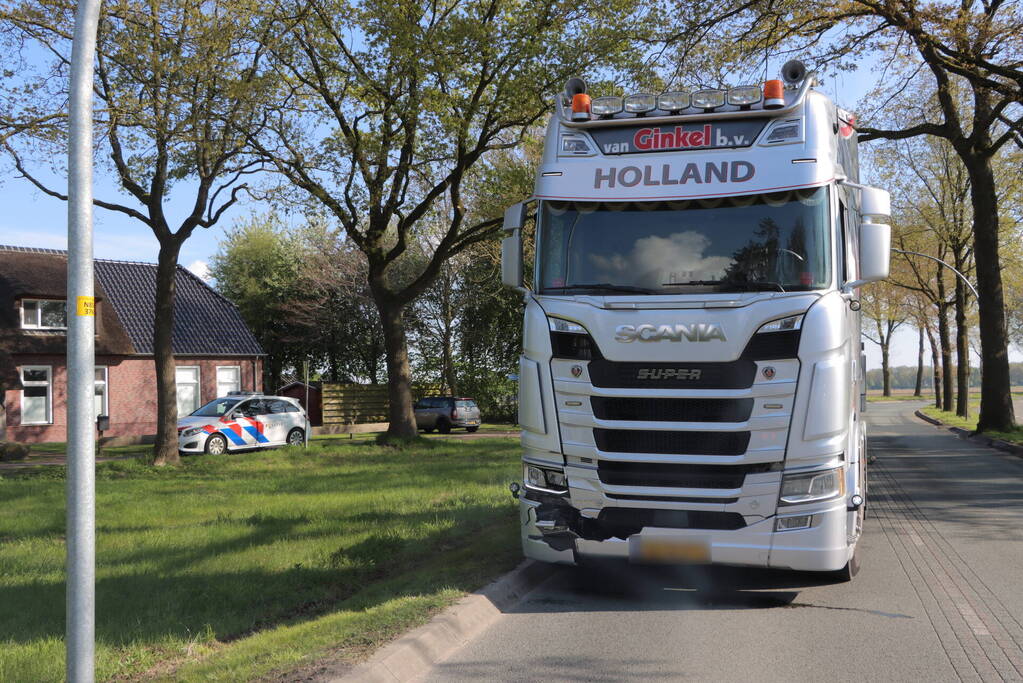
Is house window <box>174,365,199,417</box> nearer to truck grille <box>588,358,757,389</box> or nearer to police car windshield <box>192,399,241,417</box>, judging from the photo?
police car windshield <box>192,399,241,417</box>

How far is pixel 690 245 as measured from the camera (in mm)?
6867

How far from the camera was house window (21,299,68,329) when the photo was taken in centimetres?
3177

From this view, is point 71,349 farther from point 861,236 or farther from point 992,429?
point 992,429

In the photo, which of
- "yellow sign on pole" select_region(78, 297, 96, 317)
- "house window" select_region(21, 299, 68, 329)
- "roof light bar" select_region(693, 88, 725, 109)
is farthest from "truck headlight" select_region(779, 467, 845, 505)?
"house window" select_region(21, 299, 68, 329)

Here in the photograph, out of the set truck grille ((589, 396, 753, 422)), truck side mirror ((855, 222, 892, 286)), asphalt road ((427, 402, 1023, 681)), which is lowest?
asphalt road ((427, 402, 1023, 681))

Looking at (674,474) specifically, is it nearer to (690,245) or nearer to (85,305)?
(690,245)

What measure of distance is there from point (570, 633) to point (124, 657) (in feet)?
9.39

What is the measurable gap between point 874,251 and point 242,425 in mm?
19985

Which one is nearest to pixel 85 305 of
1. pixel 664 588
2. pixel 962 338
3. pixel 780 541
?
pixel 780 541

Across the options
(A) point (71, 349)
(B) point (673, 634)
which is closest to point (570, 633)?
(B) point (673, 634)

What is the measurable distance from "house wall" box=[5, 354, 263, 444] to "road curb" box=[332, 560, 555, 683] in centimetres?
2355

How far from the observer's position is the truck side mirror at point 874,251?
6777 millimetres

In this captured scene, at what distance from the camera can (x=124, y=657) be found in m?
5.55

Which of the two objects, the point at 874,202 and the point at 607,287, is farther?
the point at 874,202
